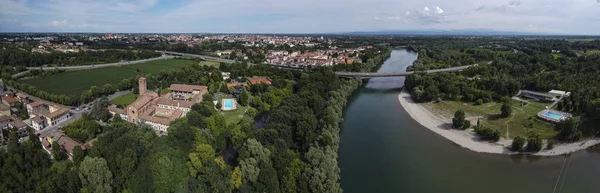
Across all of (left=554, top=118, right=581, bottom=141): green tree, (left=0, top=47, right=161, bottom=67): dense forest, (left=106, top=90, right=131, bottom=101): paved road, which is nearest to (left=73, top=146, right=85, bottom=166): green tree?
(left=106, top=90, right=131, bottom=101): paved road

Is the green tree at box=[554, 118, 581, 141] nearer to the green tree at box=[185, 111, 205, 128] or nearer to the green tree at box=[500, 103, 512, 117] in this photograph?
the green tree at box=[500, 103, 512, 117]

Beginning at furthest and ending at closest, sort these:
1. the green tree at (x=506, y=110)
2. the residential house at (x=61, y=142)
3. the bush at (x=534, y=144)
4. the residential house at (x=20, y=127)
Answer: the green tree at (x=506, y=110), the residential house at (x=20, y=127), the bush at (x=534, y=144), the residential house at (x=61, y=142)

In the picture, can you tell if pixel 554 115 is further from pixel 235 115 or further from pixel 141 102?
pixel 141 102

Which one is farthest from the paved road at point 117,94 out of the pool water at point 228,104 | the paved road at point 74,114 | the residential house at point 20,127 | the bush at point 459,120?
the bush at point 459,120

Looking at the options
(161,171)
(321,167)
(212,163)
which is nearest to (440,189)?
(321,167)

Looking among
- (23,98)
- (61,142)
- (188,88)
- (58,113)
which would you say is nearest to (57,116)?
(58,113)

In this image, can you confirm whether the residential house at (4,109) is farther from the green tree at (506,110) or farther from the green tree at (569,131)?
the green tree at (569,131)
